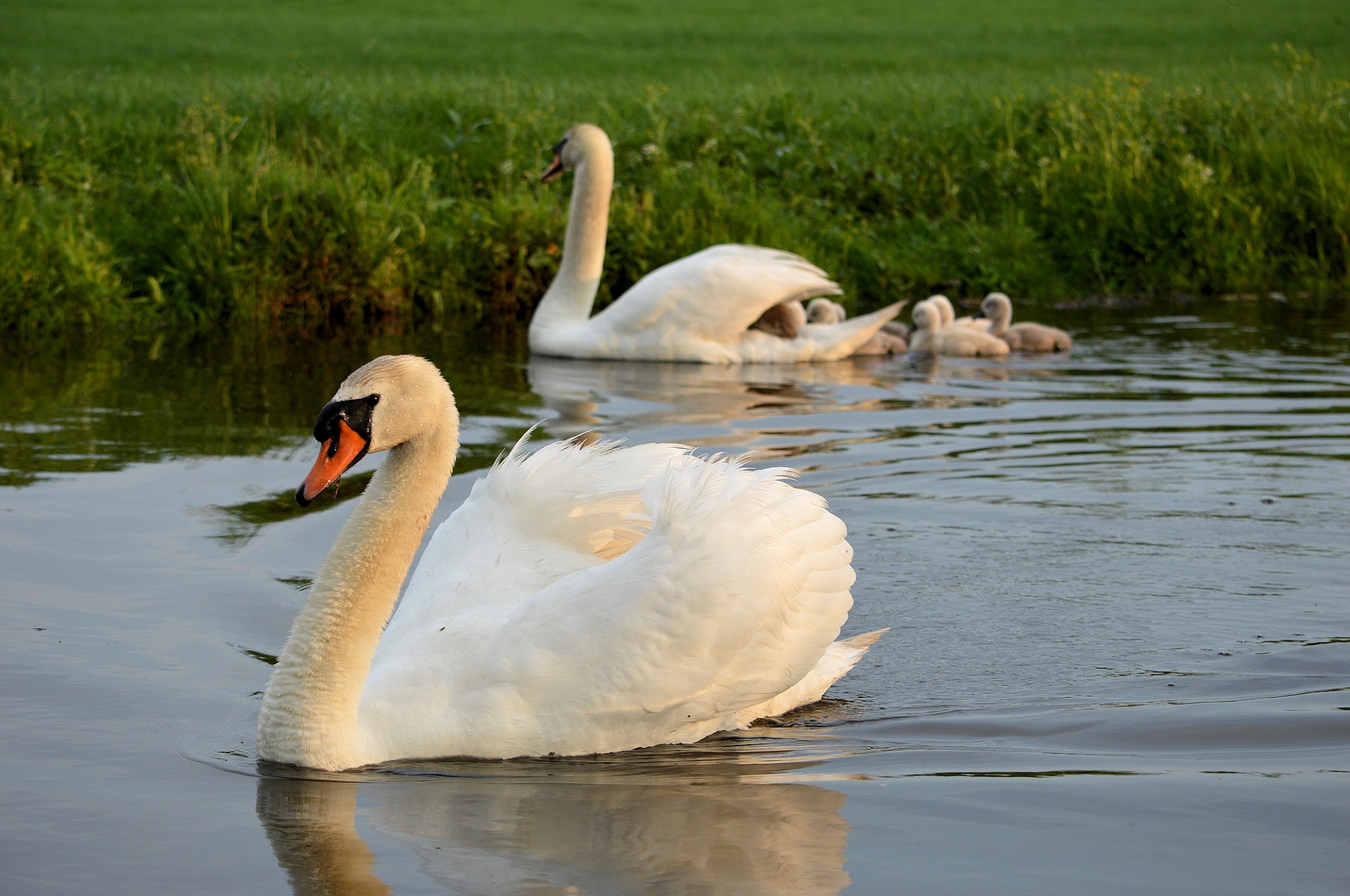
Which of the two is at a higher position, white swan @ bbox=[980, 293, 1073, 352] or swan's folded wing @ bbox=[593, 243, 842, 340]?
swan's folded wing @ bbox=[593, 243, 842, 340]

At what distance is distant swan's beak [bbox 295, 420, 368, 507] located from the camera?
3.74 m

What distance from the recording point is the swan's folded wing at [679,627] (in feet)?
12.6

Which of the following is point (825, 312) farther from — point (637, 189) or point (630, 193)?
point (637, 189)

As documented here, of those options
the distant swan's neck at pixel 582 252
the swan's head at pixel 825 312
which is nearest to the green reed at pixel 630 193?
the distant swan's neck at pixel 582 252

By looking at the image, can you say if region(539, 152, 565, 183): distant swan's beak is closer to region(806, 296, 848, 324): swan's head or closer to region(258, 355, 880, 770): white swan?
region(806, 296, 848, 324): swan's head

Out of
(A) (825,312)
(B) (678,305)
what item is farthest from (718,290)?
(A) (825,312)

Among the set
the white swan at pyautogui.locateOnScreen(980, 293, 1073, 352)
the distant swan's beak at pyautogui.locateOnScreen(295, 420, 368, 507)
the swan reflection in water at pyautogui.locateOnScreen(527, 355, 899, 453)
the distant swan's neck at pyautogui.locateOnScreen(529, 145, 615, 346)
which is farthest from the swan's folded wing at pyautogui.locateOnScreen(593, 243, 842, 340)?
the distant swan's beak at pyautogui.locateOnScreen(295, 420, 368, 507)

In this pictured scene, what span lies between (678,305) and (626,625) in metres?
6.04

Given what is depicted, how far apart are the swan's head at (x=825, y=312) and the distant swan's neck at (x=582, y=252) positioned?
4.81ft

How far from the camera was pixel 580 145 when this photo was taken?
10.7 meters

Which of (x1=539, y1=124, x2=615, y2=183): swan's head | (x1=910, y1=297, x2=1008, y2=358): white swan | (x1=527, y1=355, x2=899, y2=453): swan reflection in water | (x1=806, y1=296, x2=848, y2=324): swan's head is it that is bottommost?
(x1=527, y1=355, x2=899, y2=453): swan reflection in water

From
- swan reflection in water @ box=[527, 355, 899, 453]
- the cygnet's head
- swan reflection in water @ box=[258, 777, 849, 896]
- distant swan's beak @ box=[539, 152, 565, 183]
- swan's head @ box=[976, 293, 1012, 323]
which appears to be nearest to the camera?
swan reflection in water @ box=[258, 777, 849, 896]

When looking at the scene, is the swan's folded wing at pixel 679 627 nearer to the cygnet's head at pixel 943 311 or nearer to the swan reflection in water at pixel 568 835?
the swan reflection in water at pixel 568 835

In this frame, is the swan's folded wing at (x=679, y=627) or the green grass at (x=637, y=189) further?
the green grass at (x=637, y=189)
